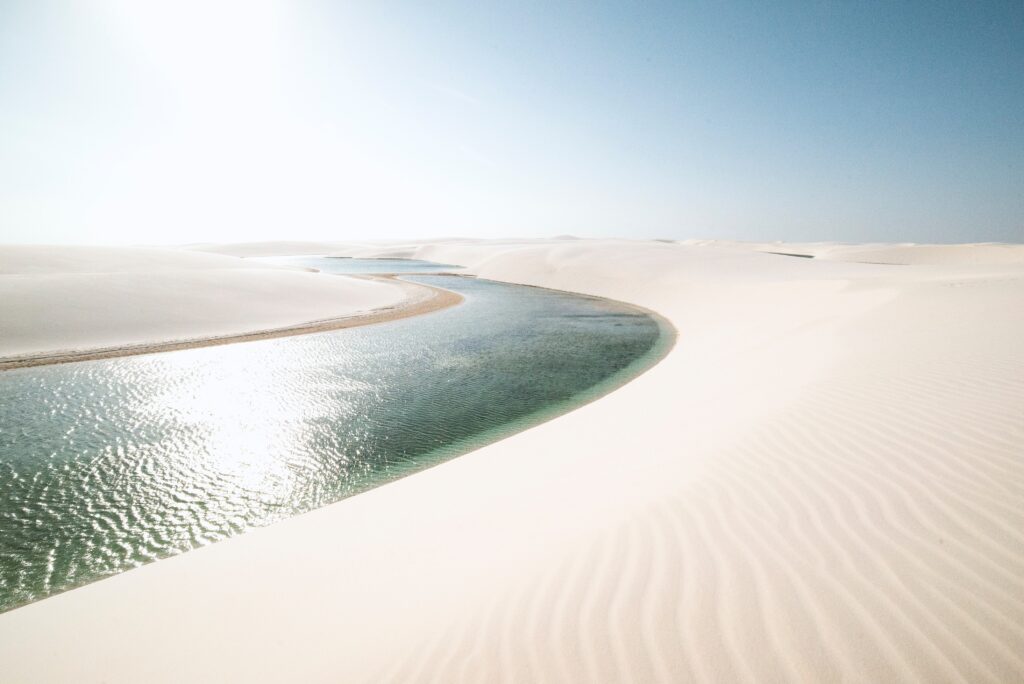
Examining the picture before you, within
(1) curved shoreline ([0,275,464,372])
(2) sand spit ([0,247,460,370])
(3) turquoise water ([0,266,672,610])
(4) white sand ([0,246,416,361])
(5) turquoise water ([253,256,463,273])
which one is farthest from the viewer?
(5) turquoise water ([253,256,463,273])

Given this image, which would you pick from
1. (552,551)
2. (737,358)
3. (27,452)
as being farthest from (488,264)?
(552,551)

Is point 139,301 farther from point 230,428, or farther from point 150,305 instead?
point 230,428

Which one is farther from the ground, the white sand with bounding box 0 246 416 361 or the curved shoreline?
the white sand with bounding box 0 246 416 361

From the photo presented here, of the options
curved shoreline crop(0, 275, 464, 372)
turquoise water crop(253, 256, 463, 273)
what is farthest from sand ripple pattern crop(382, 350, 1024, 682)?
turquoise water crop(253, 256, 463, 273)

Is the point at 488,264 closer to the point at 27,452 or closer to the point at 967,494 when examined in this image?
the point at 27,452

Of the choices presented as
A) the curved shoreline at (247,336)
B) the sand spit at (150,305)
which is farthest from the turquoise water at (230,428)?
the sand spit at (150,305)

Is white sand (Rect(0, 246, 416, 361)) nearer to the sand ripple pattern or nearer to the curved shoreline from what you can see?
the curved shoreline

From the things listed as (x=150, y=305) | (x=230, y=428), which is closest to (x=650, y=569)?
(x=230, y=428)

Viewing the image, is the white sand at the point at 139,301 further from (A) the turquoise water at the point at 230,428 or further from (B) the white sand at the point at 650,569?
(B) the white sand at the point at 650,569
